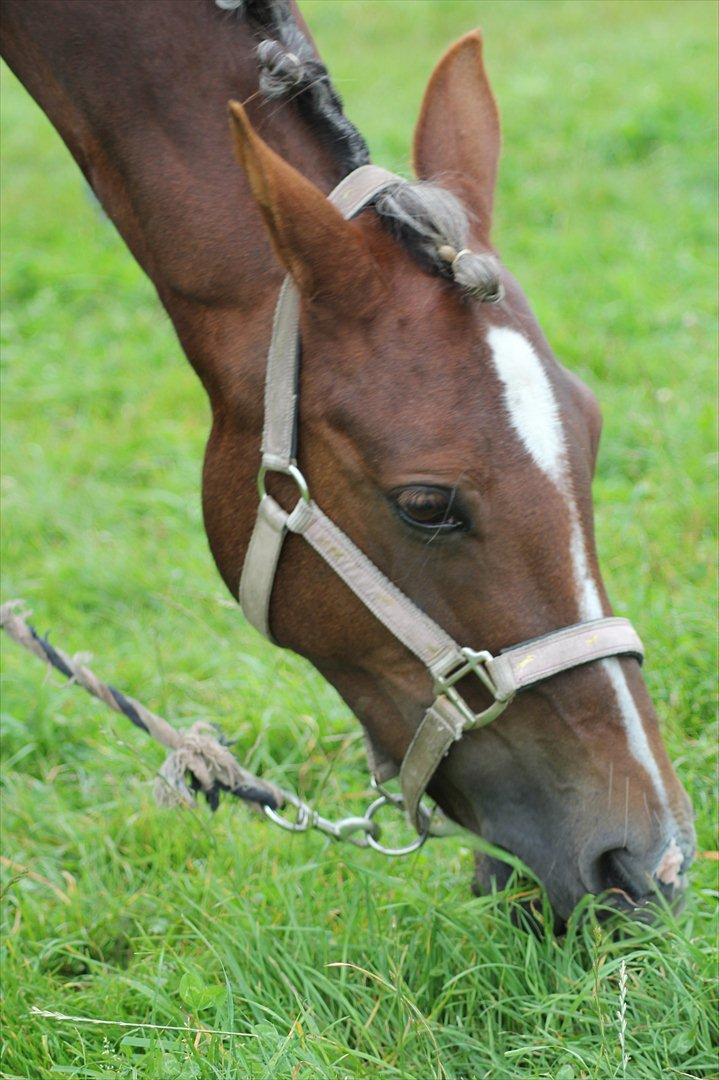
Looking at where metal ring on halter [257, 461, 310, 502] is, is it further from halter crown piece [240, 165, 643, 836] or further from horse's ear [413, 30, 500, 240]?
horse's ear [413, 30, 500, 240]

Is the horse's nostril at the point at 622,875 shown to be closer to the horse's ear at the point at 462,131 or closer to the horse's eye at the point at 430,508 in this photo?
the horse's eye at the point at 430,508

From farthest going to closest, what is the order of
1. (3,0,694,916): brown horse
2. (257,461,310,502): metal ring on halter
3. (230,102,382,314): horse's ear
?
(257,461,310,502): metal ring on halter, (3,0,694,916): brown horse, (230,102,382,314): horse's ear

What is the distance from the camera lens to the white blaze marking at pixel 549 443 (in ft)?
6.75

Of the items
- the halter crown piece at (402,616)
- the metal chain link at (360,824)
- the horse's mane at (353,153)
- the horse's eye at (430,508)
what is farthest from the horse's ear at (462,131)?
the metal chain link at (360,824)

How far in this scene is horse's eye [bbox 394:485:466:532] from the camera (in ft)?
6.70

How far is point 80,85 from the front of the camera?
235 centimetres

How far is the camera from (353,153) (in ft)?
7.49

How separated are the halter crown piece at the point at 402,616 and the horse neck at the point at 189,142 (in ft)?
0.27

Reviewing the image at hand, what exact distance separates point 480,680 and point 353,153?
1.02 m

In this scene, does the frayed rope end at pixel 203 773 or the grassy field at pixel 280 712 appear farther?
the frayed rope end at pixel 203 773

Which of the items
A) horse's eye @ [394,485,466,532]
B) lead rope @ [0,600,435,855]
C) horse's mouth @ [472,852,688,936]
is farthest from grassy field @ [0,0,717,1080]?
horse's eye @ [394,485,466,532]

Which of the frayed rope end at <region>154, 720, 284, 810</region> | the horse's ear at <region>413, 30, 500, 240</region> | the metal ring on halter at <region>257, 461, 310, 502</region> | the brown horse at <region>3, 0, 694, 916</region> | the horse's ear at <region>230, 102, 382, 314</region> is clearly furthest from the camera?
the frayed rope end at <region>154, 720, 284, 810</region>

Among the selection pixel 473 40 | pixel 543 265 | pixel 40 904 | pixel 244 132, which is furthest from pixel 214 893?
pixel 543 265

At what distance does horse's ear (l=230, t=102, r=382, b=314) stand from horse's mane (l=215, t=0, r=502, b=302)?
3.9 inches
